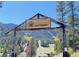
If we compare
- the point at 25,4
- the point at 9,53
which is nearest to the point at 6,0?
the point at 25,4

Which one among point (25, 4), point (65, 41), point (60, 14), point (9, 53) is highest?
point (25, 4)

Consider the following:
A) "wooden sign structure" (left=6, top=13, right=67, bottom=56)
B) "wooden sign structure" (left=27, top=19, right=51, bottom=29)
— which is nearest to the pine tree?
"wooden sign structure" (left=6, top=13, right=67, bottom=56)

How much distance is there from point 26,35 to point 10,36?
0.17 m

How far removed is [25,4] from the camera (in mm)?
1877

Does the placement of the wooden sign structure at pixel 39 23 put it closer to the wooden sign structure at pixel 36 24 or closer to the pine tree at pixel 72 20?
the wooden sign structure at pixel 36 24

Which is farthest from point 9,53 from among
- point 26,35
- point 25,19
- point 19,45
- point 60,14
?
point 60,14

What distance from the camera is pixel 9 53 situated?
1.86m

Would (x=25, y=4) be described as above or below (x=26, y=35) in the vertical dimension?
above

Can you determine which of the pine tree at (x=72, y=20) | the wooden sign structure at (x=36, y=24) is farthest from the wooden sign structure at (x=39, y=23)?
the pine tree at (x=72, y=20)

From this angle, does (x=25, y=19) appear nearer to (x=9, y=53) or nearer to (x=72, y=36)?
(x=9, y=53)

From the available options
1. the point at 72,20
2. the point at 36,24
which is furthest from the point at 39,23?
the point at 72,20

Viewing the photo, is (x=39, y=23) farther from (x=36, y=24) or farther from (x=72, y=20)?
(x=72, y=20)

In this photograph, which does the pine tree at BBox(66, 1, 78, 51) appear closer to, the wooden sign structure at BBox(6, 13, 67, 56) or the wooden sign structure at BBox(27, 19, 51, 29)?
the wooden sign structure at BBox(6, 13, 67, 56)

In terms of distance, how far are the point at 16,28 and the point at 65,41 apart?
1.73 feet
